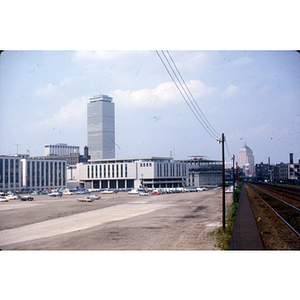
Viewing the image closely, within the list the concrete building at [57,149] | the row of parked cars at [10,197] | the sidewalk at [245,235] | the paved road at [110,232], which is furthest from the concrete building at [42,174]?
the sidewalk at [245,235]

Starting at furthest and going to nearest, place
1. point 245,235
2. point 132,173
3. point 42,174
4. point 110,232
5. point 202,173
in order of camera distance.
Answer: point 202,173
point 42,174
point 132,173
point 110,232
point 245,235

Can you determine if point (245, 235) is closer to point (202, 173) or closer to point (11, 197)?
point (11, 197)

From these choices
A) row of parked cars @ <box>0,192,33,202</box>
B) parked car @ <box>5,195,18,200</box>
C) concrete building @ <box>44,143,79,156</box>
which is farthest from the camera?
concrete building @ <box>44,143,79,156</box>

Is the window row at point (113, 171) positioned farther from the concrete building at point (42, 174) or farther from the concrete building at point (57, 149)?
the concrete building at point (57, 149)

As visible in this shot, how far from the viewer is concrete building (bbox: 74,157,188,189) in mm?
62000

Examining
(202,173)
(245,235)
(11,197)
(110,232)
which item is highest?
(202,173)

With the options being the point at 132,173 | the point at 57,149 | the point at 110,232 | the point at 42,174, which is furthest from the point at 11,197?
the point at 57,149

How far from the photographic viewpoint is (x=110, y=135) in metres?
36.2

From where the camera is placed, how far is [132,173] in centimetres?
6312

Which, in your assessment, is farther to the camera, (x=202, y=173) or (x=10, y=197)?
(x=202, y=173)

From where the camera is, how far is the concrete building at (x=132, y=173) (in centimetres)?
6200

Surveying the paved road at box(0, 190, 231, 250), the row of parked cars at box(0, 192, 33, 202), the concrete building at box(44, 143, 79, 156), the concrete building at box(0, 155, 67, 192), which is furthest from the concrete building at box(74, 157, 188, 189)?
the concrete building at box(44, 143, 79, 156)

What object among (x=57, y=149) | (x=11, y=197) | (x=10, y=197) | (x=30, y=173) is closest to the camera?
(x=10, y=197)

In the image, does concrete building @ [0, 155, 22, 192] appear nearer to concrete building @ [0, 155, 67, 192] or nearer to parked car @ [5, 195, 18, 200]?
concrete building @ [0, 155, 67, 192]
